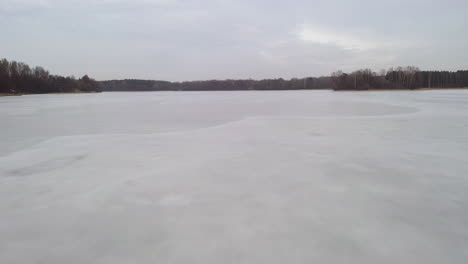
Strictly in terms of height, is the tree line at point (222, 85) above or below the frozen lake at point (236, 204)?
above

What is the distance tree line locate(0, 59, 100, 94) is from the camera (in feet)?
158

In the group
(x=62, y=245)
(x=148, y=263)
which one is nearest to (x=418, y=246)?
(x=148, y=263)

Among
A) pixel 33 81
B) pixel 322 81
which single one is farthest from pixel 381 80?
pixel 33 81

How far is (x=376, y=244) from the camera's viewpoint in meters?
1.68

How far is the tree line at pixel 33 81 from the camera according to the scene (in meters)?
48.0

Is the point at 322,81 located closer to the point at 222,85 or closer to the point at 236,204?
the point at 222,85

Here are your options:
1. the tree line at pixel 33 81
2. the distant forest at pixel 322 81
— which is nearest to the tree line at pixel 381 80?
the distant forest at pixel 322 81

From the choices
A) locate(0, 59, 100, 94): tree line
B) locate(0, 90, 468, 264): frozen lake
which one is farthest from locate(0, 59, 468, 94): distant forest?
locate(0, 90, 468, 264): frozen lake

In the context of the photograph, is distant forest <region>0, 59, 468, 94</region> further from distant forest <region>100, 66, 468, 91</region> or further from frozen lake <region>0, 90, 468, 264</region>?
frozen lake <region>0, 90, 468, 264</region>

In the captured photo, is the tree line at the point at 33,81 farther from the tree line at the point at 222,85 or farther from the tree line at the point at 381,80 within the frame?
the tree line at the point at 381,80

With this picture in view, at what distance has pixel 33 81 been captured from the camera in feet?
182

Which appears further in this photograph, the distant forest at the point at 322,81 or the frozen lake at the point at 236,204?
the distant forest at the point at 322,81

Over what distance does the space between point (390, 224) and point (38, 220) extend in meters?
2.78

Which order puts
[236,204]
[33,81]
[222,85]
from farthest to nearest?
[222,85] < [33,81] < [236,204]
